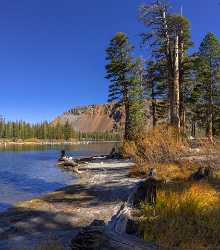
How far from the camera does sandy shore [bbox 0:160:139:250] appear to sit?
8.57 metres

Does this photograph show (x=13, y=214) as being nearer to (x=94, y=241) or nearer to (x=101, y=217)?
(x=101, y=217)

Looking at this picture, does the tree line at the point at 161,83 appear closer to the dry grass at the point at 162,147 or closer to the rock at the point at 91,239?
the dry grass at the point at 162,147

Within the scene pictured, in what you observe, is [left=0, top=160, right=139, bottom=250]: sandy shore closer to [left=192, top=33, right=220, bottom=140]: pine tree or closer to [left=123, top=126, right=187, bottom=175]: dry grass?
[left=123, top=126, right=187, bottom=175]: dry grass

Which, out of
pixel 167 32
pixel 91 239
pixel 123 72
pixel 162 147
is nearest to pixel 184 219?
pixel 91 239

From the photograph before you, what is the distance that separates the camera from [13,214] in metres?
11.5

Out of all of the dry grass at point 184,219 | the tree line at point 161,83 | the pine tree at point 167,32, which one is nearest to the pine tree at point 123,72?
the tree line at point 161,83

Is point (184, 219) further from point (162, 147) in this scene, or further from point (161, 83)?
point (161, 83)

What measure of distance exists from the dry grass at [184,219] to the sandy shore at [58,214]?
5.74ft

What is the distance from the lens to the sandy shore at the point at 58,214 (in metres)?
8.57

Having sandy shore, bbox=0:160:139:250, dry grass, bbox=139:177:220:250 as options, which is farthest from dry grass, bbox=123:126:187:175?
dry grass, bbox=139:177:220:250

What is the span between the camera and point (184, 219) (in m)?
8.08

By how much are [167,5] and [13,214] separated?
14.5 metres

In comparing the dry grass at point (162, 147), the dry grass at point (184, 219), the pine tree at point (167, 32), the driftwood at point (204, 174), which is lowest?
the dry grass at point (184, 219)

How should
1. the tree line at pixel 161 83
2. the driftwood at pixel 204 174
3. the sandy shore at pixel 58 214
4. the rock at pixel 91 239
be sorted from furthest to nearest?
the tree line at pixel 161 83
the driftwood at pixel 204 174
the sandy shore at pixel 58 214
the rock at pixel 91 239
